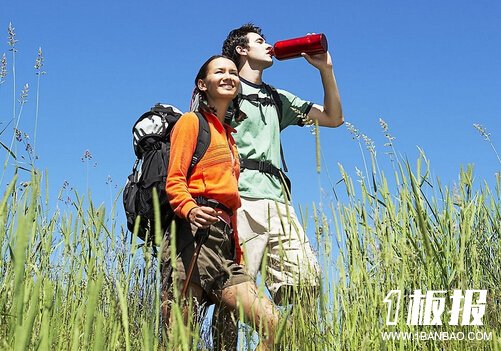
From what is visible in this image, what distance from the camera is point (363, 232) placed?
7.15 feet

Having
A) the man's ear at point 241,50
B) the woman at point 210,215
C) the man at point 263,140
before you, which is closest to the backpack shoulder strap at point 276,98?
the man at point 263,140

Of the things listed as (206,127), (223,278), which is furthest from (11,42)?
(223,278)

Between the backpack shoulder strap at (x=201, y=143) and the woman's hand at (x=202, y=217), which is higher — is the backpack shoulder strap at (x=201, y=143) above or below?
above

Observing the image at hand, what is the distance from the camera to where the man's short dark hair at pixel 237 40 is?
3967 millimetres

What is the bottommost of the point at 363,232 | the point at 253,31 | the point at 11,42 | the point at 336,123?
the point at 363,232

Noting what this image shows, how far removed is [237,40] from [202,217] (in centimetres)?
203

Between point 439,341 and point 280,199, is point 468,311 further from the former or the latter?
point 280,199

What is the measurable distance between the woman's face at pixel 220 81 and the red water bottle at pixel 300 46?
105cm

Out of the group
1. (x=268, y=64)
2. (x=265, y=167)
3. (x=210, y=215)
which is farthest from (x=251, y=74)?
(x=210, y=215)

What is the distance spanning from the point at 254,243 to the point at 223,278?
2.63 feet

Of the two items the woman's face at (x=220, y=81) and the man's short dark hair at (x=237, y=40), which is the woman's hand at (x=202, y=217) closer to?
the woman's face at (x=220, y=81)

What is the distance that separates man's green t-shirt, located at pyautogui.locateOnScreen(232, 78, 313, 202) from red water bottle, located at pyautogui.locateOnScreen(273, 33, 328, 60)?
0.26 meters

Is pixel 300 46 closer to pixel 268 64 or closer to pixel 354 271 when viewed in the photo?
pixel 268 64

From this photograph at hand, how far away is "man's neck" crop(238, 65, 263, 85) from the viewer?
3.82m
